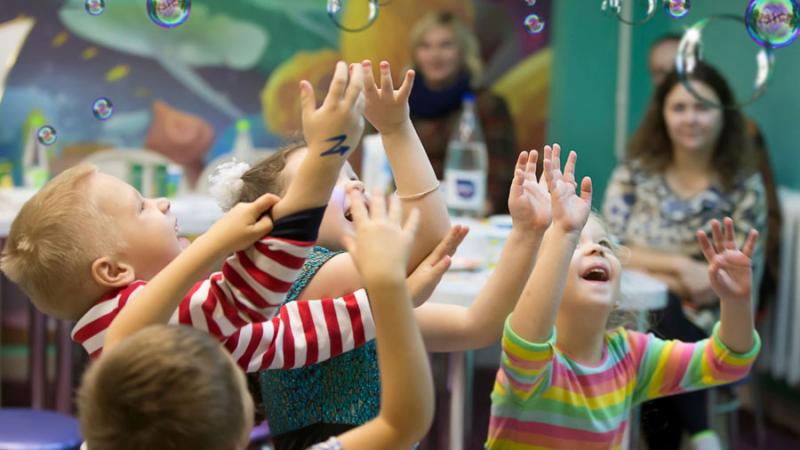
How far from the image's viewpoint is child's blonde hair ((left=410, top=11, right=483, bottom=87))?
3.85 m

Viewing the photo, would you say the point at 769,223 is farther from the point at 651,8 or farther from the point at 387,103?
the point at 387,103

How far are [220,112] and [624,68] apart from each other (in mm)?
1634

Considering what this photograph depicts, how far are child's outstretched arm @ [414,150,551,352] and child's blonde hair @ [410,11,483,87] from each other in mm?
2808

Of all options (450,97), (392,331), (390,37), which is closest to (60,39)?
(390,37)

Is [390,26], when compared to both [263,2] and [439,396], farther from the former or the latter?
[439,396]

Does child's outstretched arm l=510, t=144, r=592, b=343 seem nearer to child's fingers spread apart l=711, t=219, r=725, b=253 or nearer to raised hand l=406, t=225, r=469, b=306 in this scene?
raised hand l=406, t=225, r=469, b=306

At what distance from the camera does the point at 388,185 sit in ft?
8.80

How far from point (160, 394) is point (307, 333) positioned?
214 millimetres

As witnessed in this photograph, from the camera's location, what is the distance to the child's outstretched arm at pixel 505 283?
1.04 m

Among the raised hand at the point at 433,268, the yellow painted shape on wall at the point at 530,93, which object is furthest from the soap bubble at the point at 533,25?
the yellow painted shape on wall at the point at 530,93

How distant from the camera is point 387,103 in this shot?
1.04 m

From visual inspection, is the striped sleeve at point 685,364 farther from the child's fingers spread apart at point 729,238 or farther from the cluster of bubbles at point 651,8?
the cluster of bubbles at point 651,8

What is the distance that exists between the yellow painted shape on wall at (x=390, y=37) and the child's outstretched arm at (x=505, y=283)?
9.22ft

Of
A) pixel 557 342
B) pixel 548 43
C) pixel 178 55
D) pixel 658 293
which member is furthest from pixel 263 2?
pixel 557 342
